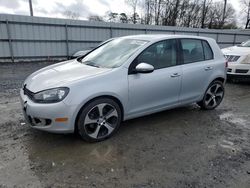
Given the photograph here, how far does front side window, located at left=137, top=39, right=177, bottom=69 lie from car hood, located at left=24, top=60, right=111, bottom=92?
2.43 ft

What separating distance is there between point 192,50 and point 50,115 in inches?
117

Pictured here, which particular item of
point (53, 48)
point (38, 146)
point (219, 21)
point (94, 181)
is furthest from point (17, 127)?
point (219, 21)

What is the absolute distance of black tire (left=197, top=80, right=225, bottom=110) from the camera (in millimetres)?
4574

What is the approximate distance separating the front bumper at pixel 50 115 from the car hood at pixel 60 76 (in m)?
0.26

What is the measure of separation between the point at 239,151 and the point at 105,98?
213 cm

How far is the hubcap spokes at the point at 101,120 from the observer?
3.03 m

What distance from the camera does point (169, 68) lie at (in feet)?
12.2

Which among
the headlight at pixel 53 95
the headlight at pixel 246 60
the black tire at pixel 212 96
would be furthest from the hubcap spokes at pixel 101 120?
the headlight at pixel 246 60

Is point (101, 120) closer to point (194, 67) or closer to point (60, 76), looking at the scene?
point (60, 76)

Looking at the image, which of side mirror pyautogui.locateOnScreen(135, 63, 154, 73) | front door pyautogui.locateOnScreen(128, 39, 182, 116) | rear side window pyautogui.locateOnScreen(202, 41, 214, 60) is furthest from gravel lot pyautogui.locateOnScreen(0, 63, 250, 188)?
rear side window pyautogui.locateOnScreen(202, 41, 214, 60)

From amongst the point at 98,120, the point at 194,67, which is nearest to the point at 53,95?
the point at 98,120

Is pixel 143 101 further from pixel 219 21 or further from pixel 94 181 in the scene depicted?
pixel 219 21

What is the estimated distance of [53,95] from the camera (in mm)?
2777

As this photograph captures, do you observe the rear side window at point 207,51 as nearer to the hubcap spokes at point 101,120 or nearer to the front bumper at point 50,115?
the hubcap spokes at point 101,120
